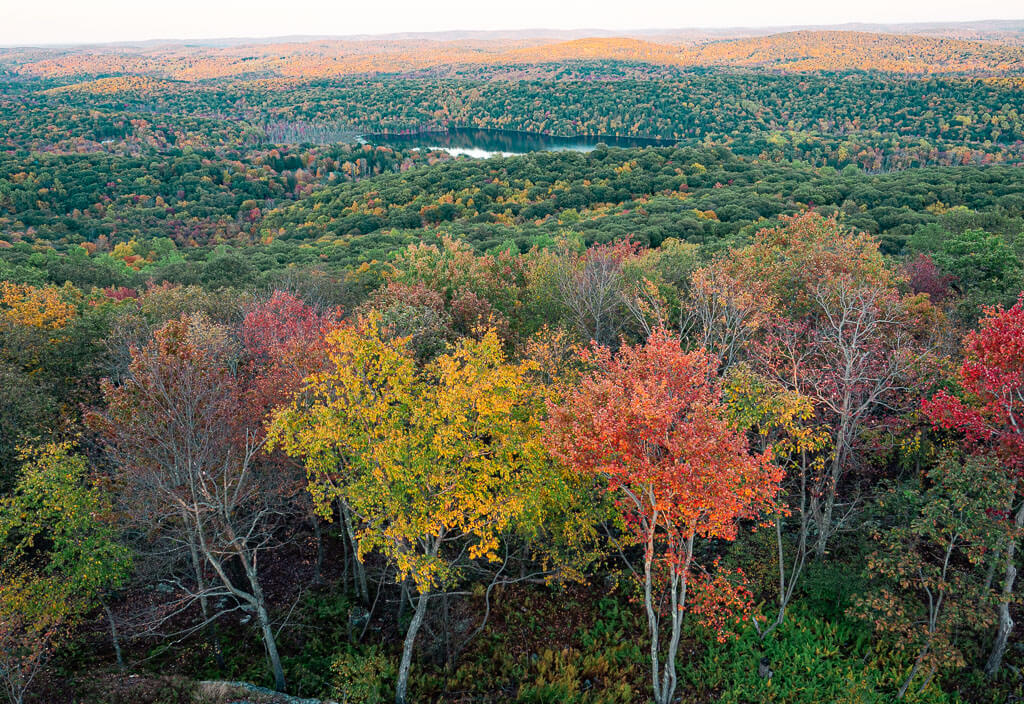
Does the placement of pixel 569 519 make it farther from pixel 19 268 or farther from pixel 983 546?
pixel 19 268

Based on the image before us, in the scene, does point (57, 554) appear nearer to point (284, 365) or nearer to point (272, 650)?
point (272, 650)

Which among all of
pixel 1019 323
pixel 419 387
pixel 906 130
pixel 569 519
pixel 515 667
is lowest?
pixel 515 667

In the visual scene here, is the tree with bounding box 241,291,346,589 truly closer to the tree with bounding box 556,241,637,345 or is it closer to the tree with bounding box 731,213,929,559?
the tree with bounding box 556,241,637,345

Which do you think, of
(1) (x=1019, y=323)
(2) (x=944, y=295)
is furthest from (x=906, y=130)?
(1) (x=1019, y=323)

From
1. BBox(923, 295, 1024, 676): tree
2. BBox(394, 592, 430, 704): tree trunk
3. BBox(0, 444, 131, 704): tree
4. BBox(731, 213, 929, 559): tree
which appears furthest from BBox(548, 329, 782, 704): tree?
BBox(0, 444, 131, 704): tree

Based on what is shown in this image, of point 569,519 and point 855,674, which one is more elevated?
point 569,519
